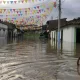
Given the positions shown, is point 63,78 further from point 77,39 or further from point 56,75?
point 77,39

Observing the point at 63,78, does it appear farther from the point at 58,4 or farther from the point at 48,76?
the point at 58,4

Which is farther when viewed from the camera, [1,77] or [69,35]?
[69,35]

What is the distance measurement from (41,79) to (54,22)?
78651 millimetres

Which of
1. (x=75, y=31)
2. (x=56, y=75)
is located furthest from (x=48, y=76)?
(x=75, y=31)

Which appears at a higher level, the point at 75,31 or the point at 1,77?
→ the point at 75,31

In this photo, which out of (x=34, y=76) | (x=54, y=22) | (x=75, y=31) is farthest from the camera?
(x=54, y=22)

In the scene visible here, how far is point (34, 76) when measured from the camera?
8523 mm

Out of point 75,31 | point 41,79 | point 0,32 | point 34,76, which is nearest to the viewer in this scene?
point 41,79

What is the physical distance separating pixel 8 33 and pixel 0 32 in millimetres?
19439

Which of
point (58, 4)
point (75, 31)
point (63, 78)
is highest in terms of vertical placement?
point (58, 4)

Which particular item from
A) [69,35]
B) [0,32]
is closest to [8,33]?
[0,32]

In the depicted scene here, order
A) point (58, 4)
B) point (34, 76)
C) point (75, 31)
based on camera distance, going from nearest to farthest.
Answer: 1. point (34, 76)
2. point (58, 4)
3. point (75, 31)

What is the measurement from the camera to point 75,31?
126ft

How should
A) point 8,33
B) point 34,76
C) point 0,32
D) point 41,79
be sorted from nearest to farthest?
point 41,79 → point 34,76 → point 0,32 → point 8,33
